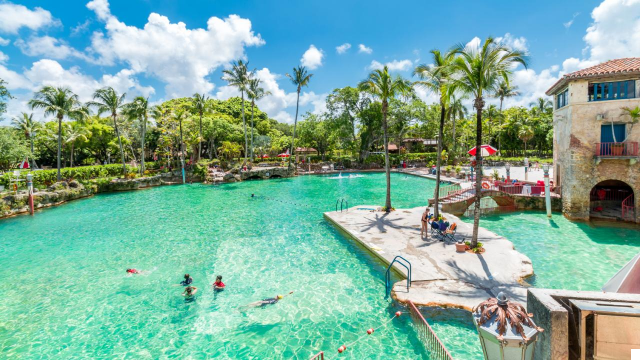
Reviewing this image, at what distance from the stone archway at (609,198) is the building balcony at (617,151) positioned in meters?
3.08

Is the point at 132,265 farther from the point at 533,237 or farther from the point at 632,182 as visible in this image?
the point at 632,182

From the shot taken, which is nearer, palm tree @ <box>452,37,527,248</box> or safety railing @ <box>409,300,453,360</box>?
safety railing @ <box>409,300,453,360</box>

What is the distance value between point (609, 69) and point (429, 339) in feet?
63.8

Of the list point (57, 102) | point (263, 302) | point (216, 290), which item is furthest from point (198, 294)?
point (57, 102)

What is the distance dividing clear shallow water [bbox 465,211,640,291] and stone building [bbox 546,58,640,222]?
1875 millimetres

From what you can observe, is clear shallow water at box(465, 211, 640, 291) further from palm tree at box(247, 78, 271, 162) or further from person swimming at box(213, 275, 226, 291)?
palm tree at box(247, 78, 271, 162)

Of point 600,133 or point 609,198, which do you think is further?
point 609,198

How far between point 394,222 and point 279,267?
289 inches

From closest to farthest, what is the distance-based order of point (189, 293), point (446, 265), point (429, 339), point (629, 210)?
1. point (429, 339)
2. point (189, 293)
3. point (446, 265)
4. point (629, 210)

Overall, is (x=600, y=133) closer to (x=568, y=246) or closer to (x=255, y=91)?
(x=568, y=246)

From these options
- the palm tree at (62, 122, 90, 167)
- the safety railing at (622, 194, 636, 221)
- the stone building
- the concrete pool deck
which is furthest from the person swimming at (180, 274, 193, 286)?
the palm tree at (62, 122, 90, 167)

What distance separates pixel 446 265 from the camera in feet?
36.1

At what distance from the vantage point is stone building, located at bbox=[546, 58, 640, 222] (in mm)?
16609

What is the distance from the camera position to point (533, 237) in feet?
50.9
